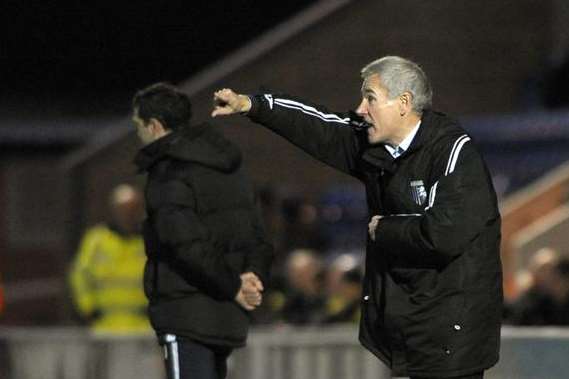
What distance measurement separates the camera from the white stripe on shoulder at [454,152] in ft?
21.4

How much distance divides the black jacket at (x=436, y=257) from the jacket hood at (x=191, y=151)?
1.46m

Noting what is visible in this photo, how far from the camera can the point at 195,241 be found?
7957 mm

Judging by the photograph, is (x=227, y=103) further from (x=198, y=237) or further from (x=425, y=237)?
(x=198, y=237)

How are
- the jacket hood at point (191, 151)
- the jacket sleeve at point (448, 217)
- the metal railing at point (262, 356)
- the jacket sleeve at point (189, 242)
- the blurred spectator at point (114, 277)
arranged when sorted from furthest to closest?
the blurred spectator at point (114, 277) → the metal railing at point (262, 356) → the jacket hood at point (191, 151) → the jacket sleeve at point (189, 242) → the jacket sleeve at point (448, 217)

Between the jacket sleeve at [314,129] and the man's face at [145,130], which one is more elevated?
the man's face at [145,130]

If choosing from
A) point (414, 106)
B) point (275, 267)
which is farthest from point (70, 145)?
point (414, 106)

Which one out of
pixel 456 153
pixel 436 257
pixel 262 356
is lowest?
pixel 262 356

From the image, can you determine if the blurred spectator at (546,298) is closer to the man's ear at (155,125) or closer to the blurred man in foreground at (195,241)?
the blurred man in foreground at (195,241)

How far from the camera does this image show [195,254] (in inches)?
313

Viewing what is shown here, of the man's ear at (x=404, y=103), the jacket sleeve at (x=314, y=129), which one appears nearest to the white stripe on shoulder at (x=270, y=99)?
the jacket sleeve at (x=314, y=129)

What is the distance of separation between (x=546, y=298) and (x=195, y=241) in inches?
184

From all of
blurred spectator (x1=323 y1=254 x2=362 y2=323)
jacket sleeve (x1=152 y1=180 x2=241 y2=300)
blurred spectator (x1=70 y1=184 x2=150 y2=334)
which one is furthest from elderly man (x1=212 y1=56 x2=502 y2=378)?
blurred spectator (x1=70 y1=184 x2=150 y2=334)

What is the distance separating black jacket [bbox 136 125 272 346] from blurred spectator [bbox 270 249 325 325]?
5118 mm

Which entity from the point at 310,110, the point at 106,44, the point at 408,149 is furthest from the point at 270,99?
the point at 106,44
